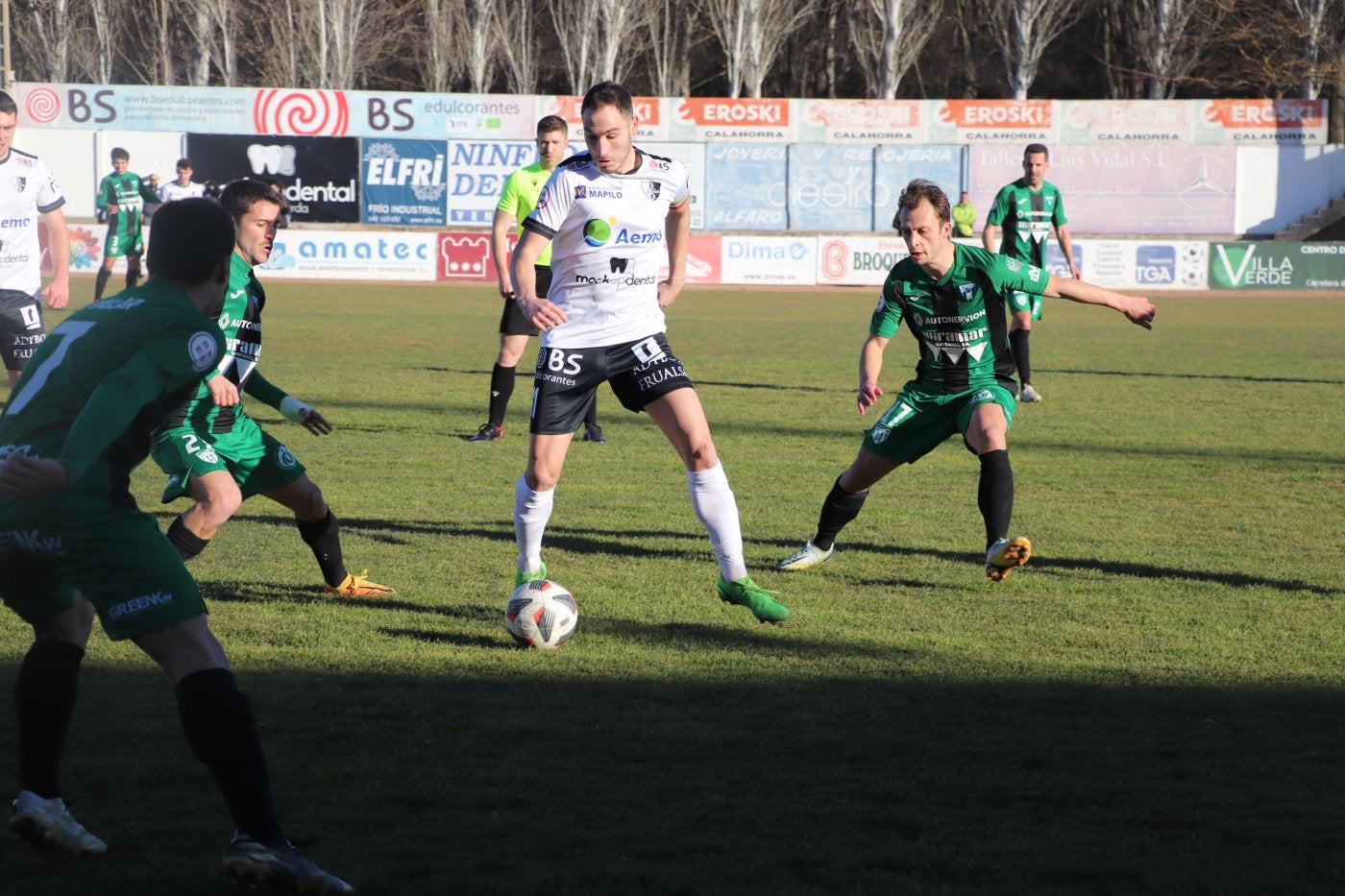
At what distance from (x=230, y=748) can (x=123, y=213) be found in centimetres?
2068

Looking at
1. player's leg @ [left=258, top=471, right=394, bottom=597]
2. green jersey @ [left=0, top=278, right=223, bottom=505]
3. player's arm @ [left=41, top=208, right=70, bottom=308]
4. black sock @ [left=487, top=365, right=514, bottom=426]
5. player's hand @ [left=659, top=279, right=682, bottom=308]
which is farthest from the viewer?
black sock @ [left=487, top=365, right=514, bottom=426]

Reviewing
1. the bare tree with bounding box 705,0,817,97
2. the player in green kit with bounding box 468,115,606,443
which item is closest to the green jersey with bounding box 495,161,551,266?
the player in green kit with bounding box 468,115,606,443

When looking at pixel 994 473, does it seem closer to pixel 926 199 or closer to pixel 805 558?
pixel 805 558

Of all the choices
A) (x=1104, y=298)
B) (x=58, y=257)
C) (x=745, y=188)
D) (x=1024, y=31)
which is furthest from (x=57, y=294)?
(x=1024, y=31)

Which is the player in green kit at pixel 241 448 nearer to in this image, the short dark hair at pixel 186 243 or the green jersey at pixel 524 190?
the short dark hair at pixel 186 243

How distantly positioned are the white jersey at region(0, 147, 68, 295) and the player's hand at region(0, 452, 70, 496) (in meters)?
6.44

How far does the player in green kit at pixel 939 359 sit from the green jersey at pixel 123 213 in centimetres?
1775

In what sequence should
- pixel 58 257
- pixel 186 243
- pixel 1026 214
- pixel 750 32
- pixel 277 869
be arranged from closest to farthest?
pixel 277 869 < pixel 186 243 < pixel 58 257 < pixel 1026 214 < pixel 750 32

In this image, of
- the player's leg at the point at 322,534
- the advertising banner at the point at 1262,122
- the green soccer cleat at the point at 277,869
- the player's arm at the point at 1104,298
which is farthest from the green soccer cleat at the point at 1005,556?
the advertising banner at the point at 1262,122

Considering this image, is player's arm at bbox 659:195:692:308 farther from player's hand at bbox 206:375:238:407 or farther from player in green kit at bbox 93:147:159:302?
player in green kit at bbox 93:147:159:302

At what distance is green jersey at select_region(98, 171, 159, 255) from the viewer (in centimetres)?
2195

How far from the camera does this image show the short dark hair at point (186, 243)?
316 centimetres

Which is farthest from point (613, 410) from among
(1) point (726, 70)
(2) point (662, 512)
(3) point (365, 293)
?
(1) point (726, 70)

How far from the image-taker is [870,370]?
6.50 metres
